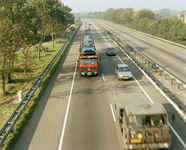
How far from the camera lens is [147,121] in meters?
9.24

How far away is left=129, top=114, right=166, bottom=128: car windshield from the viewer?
9.17 meters

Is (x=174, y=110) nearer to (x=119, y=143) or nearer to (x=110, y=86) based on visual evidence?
(x=119, y=143)

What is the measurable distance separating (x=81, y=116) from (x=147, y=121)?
5980 millimetres

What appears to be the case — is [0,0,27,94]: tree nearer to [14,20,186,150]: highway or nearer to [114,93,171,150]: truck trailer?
[14,20,186,150]: highway

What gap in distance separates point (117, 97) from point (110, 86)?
289 inches

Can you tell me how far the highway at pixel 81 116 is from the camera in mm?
10898

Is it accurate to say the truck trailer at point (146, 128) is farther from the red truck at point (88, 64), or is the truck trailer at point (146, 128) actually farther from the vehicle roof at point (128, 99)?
the red truck at point (88, 64)

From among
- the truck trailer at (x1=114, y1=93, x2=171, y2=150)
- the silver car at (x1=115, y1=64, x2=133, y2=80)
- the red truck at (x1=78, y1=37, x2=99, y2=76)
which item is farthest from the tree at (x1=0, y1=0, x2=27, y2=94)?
the truck trailer at (x1=114, y1=93, x2=171, y2=150)

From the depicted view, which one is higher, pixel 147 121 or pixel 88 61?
pixel 88 61

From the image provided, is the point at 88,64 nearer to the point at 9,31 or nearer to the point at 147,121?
the point at 9,31

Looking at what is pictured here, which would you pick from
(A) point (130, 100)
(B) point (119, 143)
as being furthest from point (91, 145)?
(A) point (130, 100)

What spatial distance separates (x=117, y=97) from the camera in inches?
510

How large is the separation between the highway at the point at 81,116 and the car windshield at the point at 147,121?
1.93 metres

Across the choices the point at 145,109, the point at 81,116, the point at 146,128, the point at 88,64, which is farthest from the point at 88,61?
the point at 146,128
